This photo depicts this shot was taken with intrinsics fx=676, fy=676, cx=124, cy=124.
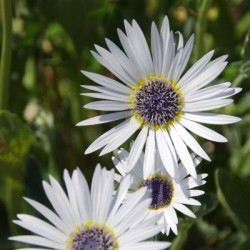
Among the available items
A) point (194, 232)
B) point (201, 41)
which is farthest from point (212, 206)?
point (194, 232)

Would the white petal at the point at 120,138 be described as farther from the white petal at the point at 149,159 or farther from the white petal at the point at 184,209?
the white petal at the point at 184,209

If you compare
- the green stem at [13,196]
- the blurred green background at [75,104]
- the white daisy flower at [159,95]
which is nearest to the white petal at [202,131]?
the white daisy flower at [159,95]

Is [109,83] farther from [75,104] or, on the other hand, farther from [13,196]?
[75,104]

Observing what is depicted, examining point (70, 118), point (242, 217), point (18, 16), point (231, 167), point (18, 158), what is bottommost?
point (242, 217)

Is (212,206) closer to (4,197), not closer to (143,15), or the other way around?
(4,197)

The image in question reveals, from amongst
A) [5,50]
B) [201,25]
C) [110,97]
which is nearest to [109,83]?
[110,97]

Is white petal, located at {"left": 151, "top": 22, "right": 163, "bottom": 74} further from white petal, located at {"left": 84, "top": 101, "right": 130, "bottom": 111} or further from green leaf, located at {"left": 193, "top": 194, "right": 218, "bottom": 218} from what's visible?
green leaf, located at {"left": 193, "top": 194, "right": 218, "bottom": 218}
